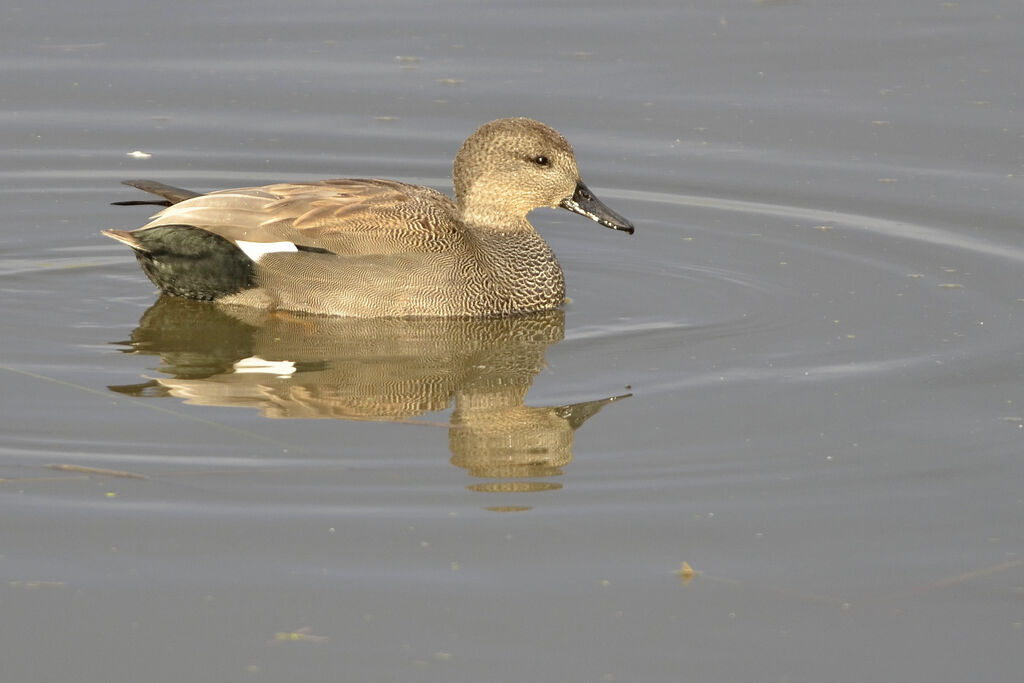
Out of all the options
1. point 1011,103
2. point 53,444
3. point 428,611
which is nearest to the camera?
point 428,611

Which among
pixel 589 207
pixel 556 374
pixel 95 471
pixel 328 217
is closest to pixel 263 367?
pixel 328 217

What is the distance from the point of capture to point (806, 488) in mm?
6648

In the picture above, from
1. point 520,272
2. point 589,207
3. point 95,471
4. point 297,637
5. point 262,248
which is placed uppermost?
point 589,207

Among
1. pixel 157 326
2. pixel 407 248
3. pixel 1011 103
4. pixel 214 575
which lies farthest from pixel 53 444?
pixel 1011 103

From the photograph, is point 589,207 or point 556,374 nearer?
point 556,374

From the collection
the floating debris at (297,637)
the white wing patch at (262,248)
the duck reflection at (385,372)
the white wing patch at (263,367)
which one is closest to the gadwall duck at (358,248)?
the white wing patch at (262,248)

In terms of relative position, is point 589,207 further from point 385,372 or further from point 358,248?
point 385,372

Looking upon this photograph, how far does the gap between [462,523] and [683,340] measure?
2.68m

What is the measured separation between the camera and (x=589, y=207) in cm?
982

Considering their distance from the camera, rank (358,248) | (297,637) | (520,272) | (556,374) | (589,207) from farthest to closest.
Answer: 1. (589,207)
2. (520,272)
3. (358,248)
4. (556,374)
5. (297,637)

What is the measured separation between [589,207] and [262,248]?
1.87 m

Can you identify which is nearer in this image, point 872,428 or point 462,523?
point 462,523

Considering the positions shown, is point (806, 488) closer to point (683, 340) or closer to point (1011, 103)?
point (683, 340)

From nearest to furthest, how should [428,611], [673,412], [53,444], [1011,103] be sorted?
[428,611], [53,444], [673,412], [1011,103]
